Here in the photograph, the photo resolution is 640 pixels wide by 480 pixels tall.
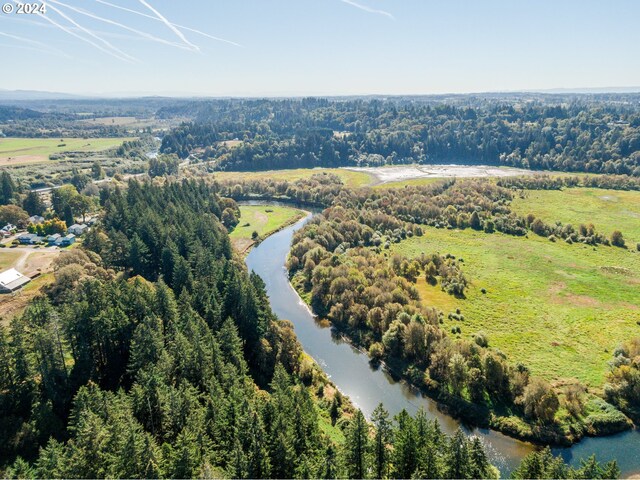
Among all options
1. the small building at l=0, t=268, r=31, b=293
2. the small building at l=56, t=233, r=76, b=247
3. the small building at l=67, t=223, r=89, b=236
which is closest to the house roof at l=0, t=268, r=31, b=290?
the small building at l=0, t=268, r=31, b=293

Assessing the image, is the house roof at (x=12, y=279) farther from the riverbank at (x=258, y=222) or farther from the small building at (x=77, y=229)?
the riverbank at (x=258, y=222)

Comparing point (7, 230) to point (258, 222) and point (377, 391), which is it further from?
point (377, 391)

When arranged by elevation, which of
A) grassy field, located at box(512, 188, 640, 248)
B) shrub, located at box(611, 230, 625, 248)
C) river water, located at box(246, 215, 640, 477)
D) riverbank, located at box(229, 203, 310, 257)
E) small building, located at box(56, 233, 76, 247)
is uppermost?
small building, located at box(56, 233, 76, 247)

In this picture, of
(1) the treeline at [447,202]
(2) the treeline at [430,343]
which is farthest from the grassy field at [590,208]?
(2) the treeline at [430,343]

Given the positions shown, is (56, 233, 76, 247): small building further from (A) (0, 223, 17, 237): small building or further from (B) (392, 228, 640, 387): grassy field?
(B) (392, 228, 640, 387): grassy field

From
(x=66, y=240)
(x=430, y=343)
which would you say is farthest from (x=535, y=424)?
(x=66, y=240)
